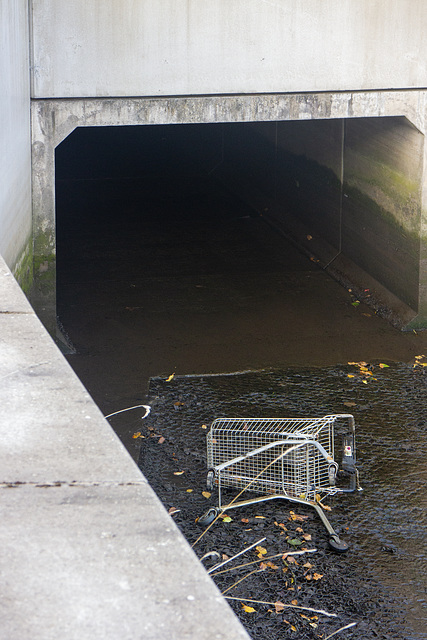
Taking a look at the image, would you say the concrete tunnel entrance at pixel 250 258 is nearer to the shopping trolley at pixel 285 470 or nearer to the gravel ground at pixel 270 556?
the gravel ground at pixel 270 556

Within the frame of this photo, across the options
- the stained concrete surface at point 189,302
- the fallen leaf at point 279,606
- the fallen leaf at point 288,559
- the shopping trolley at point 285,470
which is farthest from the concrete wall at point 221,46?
the fallen leaf at point 279,606

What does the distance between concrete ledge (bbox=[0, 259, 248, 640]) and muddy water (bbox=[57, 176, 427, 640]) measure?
3.65 m

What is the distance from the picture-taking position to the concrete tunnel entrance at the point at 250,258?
36.1 ft

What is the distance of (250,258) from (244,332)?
11.6 feet

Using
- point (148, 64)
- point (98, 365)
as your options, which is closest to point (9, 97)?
point (148, 64)

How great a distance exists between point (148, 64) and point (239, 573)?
6563 millimetres

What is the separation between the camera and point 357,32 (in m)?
10.9

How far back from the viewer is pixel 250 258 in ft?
48.8

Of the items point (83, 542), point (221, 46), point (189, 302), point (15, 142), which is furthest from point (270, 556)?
point (189, 302)

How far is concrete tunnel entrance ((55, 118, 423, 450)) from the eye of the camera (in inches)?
433

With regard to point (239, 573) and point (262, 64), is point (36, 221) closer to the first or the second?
point (262, 64)

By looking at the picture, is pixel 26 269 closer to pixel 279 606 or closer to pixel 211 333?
pixel 211 333

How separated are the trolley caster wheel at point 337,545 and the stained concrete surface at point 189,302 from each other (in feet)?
7.92

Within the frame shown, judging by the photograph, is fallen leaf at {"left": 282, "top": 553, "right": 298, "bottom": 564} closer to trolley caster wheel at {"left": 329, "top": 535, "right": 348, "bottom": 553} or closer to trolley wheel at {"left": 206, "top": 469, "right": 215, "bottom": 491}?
trolley caster wheel at {"left": 329, "top": 535, "right": 348, "bottom": 553}
